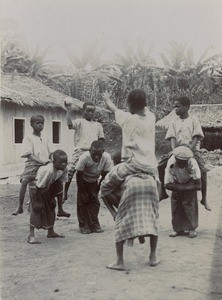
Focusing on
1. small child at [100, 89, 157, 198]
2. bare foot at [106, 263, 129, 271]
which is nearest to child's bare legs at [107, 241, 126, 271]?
bare foot at [106, 263, 129, 271]

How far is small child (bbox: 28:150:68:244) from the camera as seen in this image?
182 inches

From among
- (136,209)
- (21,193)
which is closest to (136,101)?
(136,209)

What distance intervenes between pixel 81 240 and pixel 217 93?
1929cm

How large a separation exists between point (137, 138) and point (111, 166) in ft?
5.38

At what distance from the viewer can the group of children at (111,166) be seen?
3788 mm

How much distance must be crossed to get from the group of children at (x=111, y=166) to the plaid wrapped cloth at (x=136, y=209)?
0.09m

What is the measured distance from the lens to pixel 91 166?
5.31 meters

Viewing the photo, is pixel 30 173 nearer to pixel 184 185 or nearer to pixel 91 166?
pixel 91 166

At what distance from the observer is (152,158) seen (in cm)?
383

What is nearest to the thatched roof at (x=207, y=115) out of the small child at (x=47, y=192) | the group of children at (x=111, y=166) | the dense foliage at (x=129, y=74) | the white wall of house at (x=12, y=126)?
the dense foliage at (x=129, y=74)

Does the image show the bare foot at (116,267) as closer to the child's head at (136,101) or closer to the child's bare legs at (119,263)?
the child's bare legs at (119,263)

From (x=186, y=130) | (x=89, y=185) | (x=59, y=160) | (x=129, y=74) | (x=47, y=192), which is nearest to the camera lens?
(x=59, y=160)

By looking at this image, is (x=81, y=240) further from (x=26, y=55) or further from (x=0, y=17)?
(x=26, y=55)

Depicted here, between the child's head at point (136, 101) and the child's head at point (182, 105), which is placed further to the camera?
the child's head at point (182, 105)
